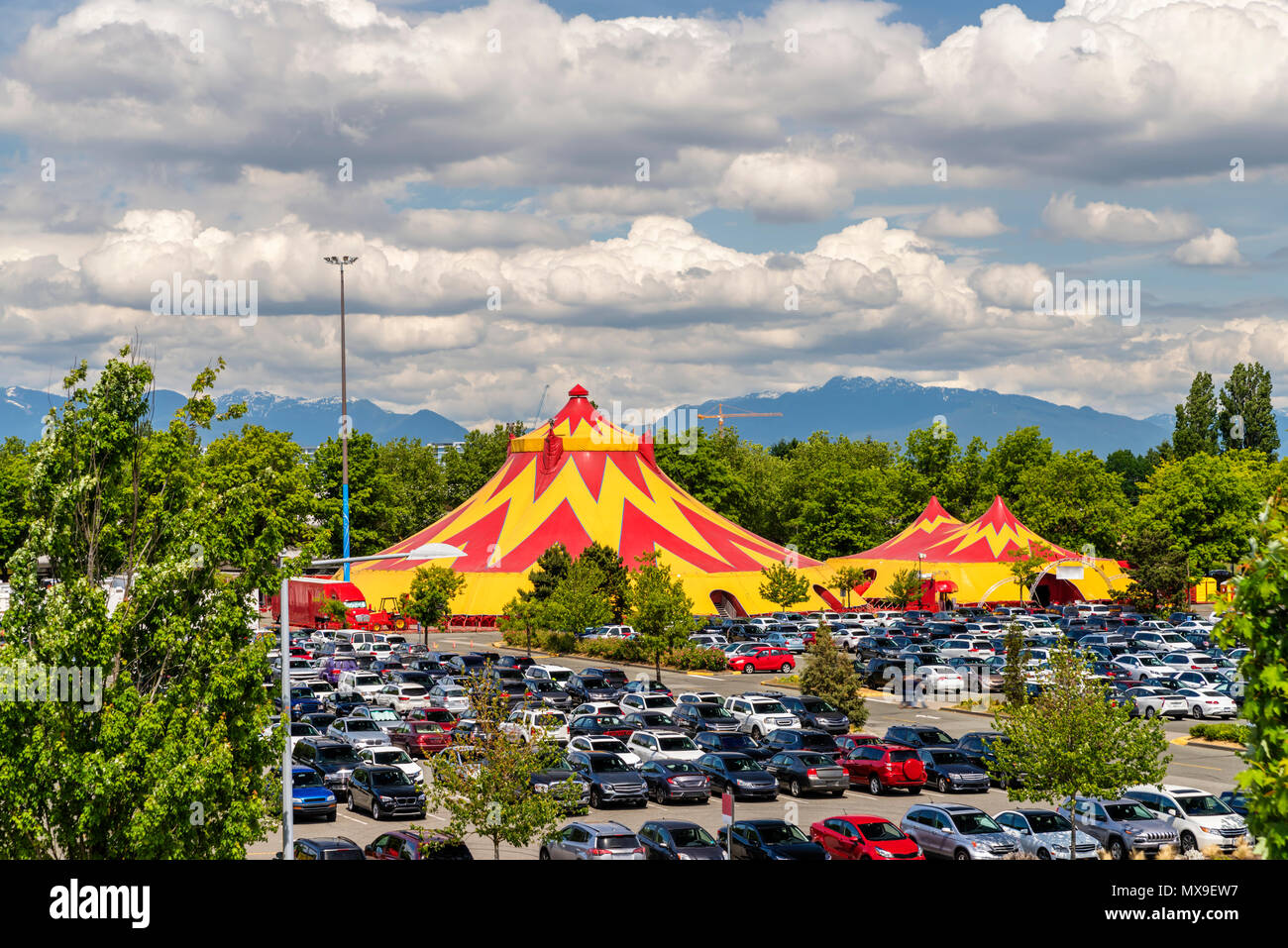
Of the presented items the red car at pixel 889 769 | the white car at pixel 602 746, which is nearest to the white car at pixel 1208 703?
the red car at pixel 889 769

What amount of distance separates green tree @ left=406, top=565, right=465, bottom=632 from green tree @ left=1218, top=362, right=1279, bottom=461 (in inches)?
3934

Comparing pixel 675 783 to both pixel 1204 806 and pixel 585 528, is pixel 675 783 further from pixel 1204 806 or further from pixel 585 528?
pixel 585 528

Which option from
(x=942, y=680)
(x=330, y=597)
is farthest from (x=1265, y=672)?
(x=330, y=597)

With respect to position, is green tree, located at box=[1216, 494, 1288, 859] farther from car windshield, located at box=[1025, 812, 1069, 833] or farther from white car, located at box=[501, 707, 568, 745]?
car windshield, located at box=[1025, 812, 1069, 833]

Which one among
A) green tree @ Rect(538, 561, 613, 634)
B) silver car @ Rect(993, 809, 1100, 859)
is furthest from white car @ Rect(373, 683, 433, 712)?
silver car @ Rect(993, 809, 1100, 859)

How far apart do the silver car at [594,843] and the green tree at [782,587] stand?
58.0 m

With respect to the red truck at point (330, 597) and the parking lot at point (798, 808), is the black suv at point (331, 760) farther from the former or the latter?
the red truck at point (330, 597)

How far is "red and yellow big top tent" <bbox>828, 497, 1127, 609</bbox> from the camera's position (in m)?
95.1

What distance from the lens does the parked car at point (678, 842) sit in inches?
955

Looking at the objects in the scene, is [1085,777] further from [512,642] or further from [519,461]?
[519,461]

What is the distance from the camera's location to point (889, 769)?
35031 mm

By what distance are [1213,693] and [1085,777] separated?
25.2m
